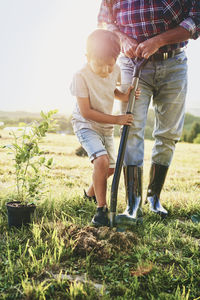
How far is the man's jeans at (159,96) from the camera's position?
2953mm

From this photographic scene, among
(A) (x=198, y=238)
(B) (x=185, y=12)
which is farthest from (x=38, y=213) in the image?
(B) (x=185, y=12)

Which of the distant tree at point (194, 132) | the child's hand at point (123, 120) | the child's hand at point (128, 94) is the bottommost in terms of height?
the distant tree at point (194, 132)

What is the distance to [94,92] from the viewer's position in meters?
2.84

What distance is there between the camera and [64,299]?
1.68 meters

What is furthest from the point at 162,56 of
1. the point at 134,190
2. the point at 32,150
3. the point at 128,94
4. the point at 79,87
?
the point at 32,150

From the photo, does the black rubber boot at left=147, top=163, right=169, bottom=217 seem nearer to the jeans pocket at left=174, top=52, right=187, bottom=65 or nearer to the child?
the child

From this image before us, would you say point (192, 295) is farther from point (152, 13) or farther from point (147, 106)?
point (152, 13)

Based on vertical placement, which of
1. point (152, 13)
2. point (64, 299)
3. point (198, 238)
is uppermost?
point (152, 13)

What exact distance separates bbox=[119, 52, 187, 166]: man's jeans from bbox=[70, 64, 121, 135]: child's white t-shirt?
0.17m

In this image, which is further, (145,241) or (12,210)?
(12,210)

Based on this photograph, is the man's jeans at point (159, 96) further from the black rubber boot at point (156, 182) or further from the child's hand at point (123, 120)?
the black rubber boot at point (156, 182)

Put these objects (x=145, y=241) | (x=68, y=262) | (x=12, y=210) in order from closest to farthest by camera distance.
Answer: (x=68, y=262)
(x=145, y=241)
(x=12, y=210)

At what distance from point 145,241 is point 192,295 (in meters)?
0.70

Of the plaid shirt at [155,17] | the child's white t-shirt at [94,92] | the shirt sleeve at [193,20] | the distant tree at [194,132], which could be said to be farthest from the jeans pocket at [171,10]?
the distant tree at [194,132]
